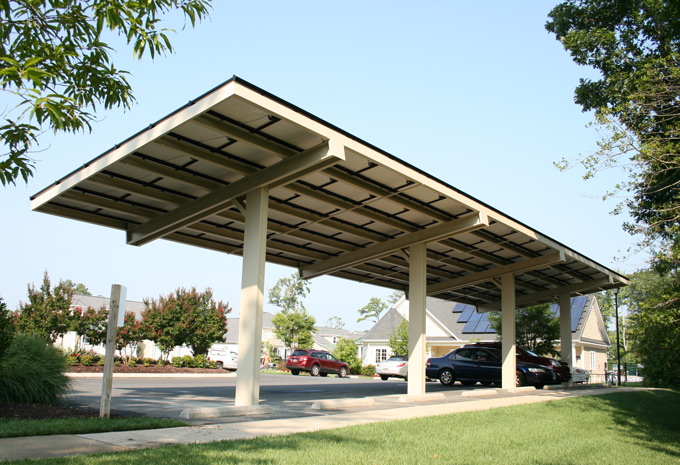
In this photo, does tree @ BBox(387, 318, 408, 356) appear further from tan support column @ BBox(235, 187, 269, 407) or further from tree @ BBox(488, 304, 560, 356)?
tan support column @ BBox(235, 187, 269, 407)

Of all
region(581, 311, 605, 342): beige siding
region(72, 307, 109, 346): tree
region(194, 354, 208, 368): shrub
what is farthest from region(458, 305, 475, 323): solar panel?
region(72, 307, 109, 346): tree

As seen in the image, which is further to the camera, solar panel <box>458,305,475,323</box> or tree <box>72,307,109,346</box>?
solar panel <box>458,305,475,323</box>

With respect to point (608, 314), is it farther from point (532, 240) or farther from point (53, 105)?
point (53, 105)

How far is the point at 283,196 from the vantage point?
48.3 ft

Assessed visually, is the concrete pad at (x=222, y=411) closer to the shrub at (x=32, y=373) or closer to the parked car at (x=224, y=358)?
the shrub at (x=32, y=373)

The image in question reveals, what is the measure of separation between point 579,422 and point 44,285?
2691 centimetres

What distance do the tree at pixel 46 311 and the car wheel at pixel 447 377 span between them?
19297mm

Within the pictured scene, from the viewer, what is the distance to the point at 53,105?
5.29 m

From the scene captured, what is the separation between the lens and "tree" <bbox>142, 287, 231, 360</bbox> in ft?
106

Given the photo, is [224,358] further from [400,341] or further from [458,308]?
[458,308]

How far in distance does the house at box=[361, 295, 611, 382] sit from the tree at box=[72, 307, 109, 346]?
81.9 ft

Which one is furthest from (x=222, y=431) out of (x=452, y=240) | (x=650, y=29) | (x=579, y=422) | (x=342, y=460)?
(x=650, y=29)

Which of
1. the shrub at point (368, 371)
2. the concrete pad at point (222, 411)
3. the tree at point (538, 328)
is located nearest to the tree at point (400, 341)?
the shrub at point (368, 371)

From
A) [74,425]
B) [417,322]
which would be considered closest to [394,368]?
[417,322]
